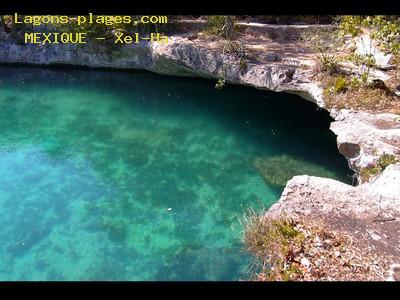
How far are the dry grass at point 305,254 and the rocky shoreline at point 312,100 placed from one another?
13.2 inches

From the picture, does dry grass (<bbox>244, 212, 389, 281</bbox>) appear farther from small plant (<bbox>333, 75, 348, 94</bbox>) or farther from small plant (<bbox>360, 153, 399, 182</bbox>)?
small plant (<bbox>333, 75, 348, 94</bbox>)

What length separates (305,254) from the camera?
22.1 ft

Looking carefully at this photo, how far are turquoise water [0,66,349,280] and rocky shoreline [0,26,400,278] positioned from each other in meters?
1.07

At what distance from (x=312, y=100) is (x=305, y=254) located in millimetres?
6936

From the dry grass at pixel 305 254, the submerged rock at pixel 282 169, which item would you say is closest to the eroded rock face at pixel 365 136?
the submerged rock at pixel 282 169

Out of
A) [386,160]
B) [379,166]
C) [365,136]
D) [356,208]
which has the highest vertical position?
[365,136]

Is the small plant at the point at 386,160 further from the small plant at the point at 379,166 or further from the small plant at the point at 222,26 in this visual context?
the small plant at the point at 222,26

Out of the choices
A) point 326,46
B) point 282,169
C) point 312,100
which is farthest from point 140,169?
point 326,46

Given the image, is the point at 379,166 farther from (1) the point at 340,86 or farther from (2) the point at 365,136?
(1) the point at 340,86

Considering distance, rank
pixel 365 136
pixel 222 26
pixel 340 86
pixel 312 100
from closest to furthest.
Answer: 1. pixel 365 136
2. pixel 340 86
3. pixel 312 100
4. pixel 222 26

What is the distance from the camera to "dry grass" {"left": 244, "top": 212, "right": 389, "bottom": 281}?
638 centimetres

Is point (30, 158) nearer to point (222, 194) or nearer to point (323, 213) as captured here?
point (222, 194)

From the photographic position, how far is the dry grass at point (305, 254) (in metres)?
6.38
